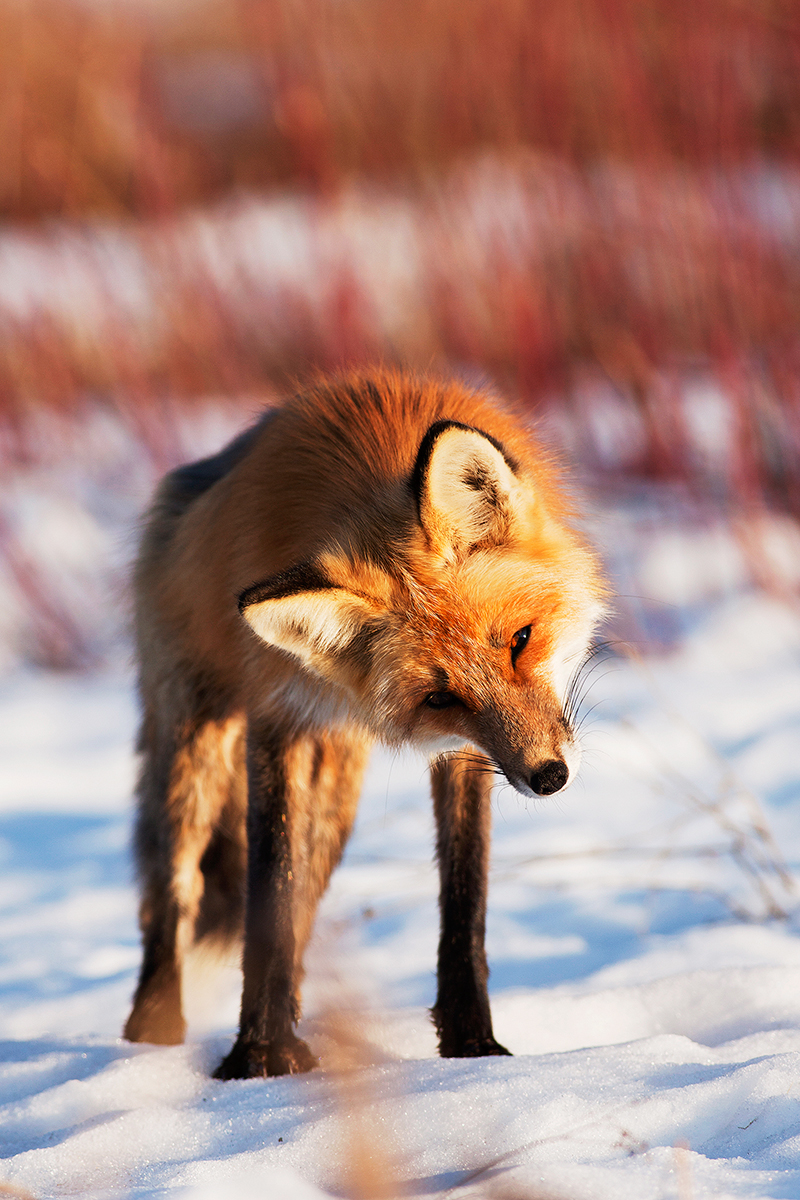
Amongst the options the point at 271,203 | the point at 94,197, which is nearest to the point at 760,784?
the point at 271,203

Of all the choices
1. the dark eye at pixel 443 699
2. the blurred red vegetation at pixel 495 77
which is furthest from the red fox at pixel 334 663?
the blurred red vegetation at pixel 495 77

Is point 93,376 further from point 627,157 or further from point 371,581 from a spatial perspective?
point 371,581

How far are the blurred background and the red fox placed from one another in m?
0.90

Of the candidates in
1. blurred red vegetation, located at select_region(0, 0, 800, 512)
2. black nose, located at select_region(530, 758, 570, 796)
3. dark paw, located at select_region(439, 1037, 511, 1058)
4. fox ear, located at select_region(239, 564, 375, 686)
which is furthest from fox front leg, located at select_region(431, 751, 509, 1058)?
blurred red vegetation, located at select_region(0, 0, 800, 512)

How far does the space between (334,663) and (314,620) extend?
0.17m

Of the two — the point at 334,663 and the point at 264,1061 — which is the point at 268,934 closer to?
the point at 264,1061

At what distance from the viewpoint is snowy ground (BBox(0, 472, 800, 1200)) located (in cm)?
158

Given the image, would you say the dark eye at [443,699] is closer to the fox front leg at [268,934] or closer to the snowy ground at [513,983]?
the fox front leg at [268,934]

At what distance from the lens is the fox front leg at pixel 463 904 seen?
7.39 feet

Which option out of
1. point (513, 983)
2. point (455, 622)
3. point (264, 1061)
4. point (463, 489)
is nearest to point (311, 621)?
point (455, 622)

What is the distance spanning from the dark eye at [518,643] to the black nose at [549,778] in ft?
0.79

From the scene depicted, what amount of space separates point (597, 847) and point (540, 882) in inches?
14.1

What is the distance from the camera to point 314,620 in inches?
85.9

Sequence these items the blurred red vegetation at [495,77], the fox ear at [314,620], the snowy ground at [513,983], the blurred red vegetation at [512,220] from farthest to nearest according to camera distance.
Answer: the blurred red vegetation at [512,220] < the blurred red vegetation at [495,77] < the fox ear at [314,620] < the snowy ground at [513,983]
